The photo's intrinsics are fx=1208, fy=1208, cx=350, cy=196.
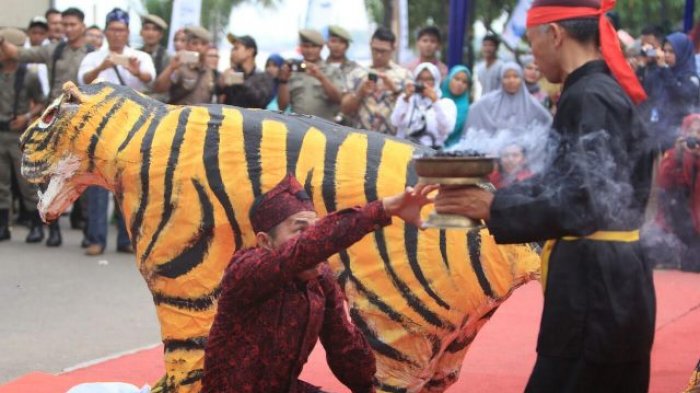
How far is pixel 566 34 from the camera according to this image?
11.3ft

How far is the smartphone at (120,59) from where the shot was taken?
9.38 metres

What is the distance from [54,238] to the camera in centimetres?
1084

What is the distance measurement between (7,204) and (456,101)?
4.23 m

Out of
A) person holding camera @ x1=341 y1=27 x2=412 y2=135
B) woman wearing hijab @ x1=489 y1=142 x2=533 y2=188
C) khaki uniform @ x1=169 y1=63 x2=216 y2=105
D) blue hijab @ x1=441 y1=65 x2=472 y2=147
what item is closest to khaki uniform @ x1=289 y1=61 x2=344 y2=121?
→ person holding camera @ x1=341 y1=27 x2=412 y2=135

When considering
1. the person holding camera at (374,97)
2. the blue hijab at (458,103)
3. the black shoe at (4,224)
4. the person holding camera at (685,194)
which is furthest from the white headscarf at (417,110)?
the black shoe at (4,224)

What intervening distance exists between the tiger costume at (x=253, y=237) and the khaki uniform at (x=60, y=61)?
554cm

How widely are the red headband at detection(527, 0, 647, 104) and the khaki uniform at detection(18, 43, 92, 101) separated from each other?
24.2 ft

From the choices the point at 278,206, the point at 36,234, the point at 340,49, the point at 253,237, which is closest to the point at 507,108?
the point at 340,49

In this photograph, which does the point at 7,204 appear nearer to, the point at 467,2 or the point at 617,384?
the point at 467,2

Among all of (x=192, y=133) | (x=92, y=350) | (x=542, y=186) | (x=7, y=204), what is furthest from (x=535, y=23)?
(x=7, y=204)

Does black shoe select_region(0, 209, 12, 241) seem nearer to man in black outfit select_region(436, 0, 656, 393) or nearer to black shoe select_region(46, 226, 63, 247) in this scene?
black shoe select_region(46, 226, 63, 247)

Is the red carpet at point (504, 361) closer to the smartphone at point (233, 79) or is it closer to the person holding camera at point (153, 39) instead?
the smartphone at point (233, 79)

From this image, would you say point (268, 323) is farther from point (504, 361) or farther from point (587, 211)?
point (504, 361)

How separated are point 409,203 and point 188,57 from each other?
6885 mm
